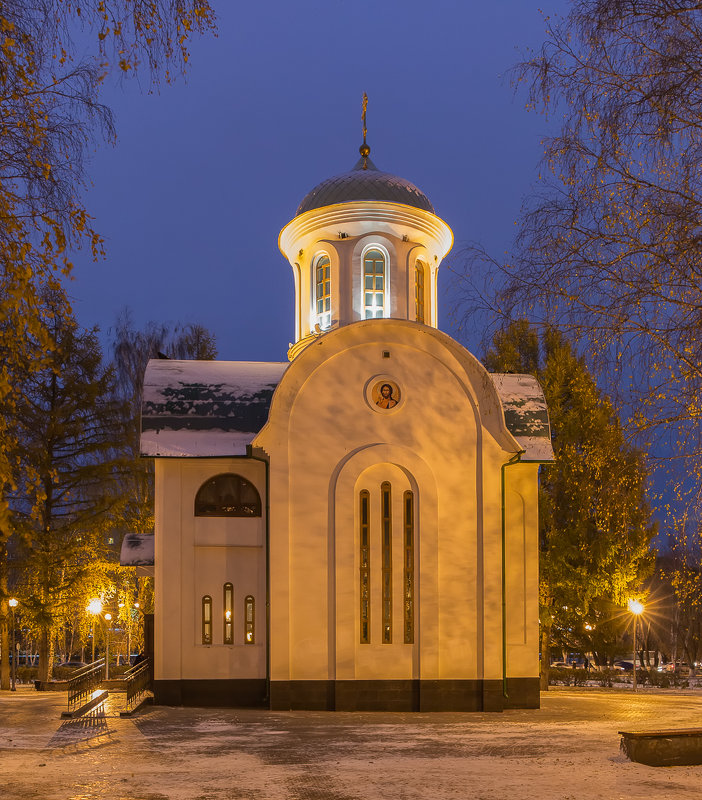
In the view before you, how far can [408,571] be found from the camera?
1672 centimetres

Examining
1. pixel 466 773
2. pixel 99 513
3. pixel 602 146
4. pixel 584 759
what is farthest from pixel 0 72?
pixel 99 513

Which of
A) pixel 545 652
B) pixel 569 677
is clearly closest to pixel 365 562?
pixel 545 652

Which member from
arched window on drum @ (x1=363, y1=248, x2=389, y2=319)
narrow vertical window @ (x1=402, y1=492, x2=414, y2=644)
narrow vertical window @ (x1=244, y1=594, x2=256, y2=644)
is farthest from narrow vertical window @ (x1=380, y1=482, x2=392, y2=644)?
arched window on drum @ (x1=363, y1=248, x2=389, y2=319)

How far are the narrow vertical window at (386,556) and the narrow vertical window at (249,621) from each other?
8.57 ft

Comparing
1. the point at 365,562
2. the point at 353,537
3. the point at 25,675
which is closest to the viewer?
the point at 353,537

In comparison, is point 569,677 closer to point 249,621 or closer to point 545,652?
point 545,652

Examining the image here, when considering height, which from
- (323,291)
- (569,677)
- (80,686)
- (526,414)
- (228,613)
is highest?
(323,291)

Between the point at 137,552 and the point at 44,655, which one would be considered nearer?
the point at 137,552

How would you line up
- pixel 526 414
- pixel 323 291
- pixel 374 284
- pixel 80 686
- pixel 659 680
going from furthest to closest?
1. pixel 659 680
2. pixel 323 291
3. pixel 374 284
4. pixel 526 414
5. pixel 80 686

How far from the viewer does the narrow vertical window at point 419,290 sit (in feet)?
68.2

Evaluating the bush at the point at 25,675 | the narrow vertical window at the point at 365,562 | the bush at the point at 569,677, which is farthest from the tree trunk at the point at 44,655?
the bush at the point at 569,677

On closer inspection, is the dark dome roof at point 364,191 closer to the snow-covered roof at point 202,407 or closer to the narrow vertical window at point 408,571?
the snow-covered roof at point 202,407

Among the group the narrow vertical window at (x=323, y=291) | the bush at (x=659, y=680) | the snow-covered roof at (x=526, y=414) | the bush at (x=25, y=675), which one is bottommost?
the bush at (x=25, y=675)

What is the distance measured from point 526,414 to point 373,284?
4.65m
